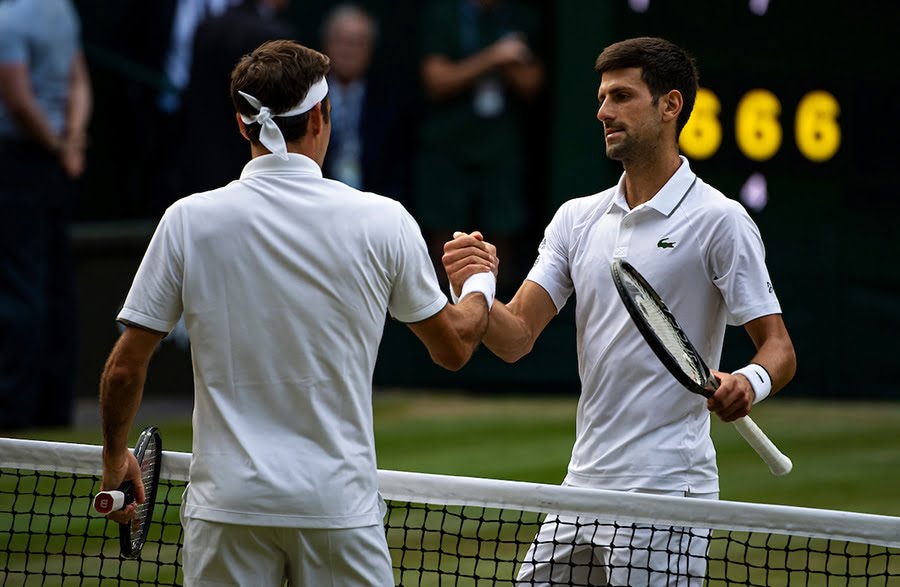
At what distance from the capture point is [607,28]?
1148 centimetres

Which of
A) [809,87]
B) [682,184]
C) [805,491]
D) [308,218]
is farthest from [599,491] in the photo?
[809,87]

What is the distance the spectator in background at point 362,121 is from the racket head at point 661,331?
869 cm

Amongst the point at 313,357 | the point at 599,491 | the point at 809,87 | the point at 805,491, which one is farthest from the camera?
the point at 809,87

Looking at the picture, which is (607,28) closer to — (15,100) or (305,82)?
(15,100)

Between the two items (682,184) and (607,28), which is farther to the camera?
(607,28)

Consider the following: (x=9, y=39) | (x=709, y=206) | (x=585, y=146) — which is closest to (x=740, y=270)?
(x=709, y=206)

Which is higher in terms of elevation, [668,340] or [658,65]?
[658,65]

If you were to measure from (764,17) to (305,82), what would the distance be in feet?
27.4

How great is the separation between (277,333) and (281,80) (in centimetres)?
61

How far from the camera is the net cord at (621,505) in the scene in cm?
400

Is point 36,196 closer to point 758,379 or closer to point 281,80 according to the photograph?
point 281,80

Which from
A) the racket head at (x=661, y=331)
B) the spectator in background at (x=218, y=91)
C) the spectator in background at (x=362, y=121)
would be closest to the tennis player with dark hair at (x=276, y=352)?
the racket head at (x=661, y=331)

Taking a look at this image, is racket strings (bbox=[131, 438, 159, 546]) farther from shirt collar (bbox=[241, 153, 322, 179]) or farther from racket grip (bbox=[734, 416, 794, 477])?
racket grip (bbox=[734, 416, 794, 477])

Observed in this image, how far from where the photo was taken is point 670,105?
424 cm
